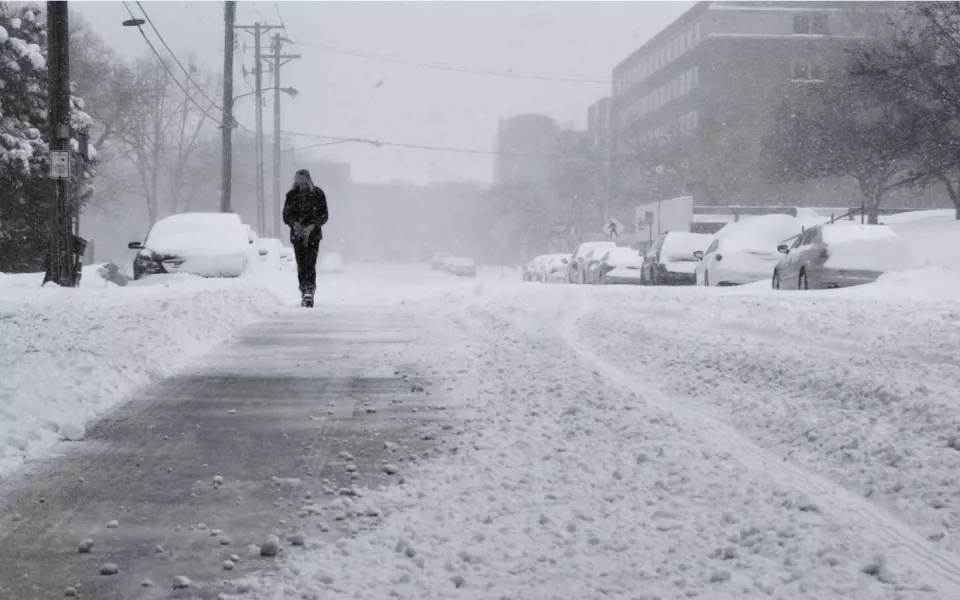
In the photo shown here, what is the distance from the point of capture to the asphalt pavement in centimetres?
362

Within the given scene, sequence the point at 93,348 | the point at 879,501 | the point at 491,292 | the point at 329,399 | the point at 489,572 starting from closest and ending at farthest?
the point at 489,572, the point at 879,501, the point at 329,399, the point at 93,348, the point at 491,292

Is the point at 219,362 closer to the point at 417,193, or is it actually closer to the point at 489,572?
the point at 489,572

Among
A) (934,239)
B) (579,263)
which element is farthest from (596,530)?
(579,263)

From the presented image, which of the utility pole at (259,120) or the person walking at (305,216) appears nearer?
the person walking at (305,216)

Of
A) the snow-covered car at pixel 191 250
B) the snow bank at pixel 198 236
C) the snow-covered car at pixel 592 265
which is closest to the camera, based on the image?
the snow-covered car at pixel 191 250

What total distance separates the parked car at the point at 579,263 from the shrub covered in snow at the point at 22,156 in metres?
16.1

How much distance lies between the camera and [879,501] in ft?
15.2

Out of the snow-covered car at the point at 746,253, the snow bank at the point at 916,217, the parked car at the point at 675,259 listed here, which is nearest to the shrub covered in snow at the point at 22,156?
the parked car at the point at 675,259

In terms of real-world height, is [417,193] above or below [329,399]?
above

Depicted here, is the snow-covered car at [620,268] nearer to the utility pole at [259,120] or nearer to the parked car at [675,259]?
the parked car at [675,259]

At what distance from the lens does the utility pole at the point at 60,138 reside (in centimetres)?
1797

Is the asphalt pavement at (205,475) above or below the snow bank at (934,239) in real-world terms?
below

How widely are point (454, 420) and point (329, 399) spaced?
116 centimetres

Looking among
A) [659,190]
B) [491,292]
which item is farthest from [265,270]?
[659,190]
